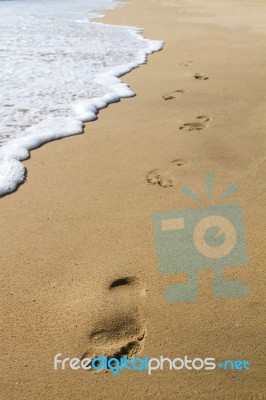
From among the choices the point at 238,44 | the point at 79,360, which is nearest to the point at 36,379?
the point at 79,360

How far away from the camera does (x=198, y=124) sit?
3102mm

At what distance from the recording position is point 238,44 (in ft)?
19.7

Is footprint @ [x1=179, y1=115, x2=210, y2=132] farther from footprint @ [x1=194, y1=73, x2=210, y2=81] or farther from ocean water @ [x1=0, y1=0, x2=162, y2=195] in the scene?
footprint @ [x1=194, y1=73, x2=210, y2=81]

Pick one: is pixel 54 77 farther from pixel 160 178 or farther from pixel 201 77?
pixel 160 178

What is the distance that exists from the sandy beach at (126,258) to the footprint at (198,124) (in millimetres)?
17

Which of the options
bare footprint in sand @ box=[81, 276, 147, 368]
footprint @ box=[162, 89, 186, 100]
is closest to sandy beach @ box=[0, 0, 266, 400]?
bare footprint in sand @ box=[81, 276, 147, 368]

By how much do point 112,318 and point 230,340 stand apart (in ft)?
1.54

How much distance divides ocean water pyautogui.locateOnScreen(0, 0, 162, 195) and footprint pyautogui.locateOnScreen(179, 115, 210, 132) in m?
0.87

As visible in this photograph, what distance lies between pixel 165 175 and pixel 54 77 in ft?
9.61

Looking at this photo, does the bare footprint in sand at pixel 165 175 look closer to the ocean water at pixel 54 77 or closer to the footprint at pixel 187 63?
the ocean water at pixel 54 77

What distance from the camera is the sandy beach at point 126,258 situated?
131cm

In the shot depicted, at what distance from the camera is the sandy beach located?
131 centimetres

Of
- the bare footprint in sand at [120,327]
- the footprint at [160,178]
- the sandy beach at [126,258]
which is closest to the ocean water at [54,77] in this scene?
the sandy beach at [126,258]

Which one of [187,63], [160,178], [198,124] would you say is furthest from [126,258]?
[187,63]
